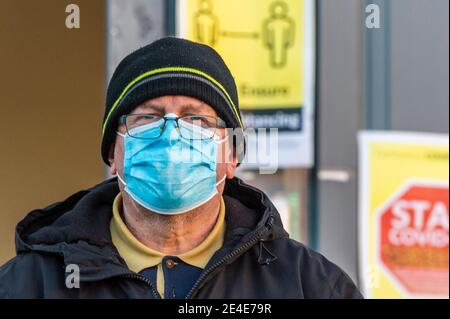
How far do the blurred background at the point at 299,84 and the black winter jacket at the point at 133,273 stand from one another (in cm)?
210

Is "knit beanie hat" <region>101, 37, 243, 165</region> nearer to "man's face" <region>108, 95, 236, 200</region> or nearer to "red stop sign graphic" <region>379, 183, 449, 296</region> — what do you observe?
"man's face" <region>108, 95, 236, 200</region>

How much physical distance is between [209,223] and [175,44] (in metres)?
0.55

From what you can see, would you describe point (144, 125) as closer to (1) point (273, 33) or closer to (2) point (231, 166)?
(2) point (231, 166)

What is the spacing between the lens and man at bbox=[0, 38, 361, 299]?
2.35 meters

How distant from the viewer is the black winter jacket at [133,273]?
2318mm

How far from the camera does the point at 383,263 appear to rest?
193 inches

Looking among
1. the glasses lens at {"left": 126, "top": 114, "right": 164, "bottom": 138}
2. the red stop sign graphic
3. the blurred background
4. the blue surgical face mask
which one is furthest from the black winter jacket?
the red stop sign graphic

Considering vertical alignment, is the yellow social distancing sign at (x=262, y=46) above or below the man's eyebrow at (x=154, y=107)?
→ above

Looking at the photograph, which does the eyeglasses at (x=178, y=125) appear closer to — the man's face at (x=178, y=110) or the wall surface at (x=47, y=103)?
the man's face at (x=178, y=110)

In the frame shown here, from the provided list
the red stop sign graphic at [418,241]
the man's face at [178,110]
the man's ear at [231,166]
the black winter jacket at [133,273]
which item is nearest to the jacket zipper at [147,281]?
the black winter jacket at [133,273]

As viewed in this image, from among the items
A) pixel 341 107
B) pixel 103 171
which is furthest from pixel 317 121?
pixel 103 171

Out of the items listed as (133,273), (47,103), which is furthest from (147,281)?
(47,103)

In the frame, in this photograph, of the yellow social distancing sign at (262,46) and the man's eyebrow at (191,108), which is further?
the yellow social distancing sign at (262,46)

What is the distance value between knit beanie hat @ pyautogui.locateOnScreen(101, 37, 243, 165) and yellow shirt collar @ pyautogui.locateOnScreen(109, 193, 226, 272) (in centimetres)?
30
